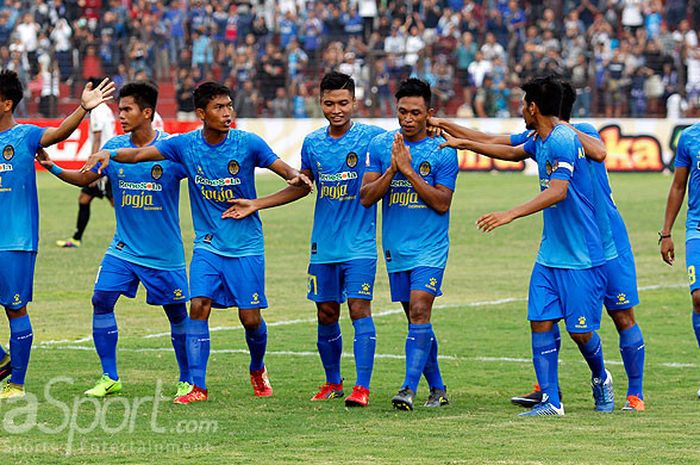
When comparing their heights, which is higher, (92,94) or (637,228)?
(92,94)

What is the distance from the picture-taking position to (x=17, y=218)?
10.0 metres

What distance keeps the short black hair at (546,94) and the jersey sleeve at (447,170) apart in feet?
2.43

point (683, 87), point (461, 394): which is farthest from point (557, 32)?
point (461, 394)

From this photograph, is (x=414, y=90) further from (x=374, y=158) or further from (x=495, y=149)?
(x=495, y=149)

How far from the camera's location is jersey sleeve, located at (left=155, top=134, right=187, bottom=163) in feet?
33.2

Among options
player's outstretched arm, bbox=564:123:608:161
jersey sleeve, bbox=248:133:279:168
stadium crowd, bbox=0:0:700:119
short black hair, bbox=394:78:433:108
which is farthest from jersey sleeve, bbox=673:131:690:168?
stadium crowd, bbox=0:0:700:119

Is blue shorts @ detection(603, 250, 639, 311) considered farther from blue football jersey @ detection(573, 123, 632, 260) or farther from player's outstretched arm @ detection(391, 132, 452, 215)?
player's outstretched arm @ detection(391, 132, 452, 215)

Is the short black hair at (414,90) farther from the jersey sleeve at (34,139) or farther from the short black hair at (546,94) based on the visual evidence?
the jersey sleeve at (34,139)

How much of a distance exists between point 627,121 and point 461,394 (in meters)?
23.5

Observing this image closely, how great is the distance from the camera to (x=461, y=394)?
10273 millimetres

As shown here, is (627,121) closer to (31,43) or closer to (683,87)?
(683,87)

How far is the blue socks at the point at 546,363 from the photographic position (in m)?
9.26

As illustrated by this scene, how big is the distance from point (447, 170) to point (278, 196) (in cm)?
126

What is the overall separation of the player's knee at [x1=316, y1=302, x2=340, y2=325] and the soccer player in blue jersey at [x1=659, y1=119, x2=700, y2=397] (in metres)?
2.44
